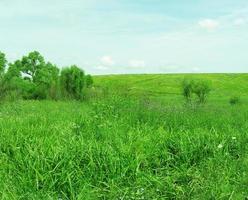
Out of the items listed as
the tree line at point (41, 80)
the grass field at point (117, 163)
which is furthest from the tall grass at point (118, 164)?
the tree line at point (41, 80)

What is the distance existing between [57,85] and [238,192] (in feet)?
80.6

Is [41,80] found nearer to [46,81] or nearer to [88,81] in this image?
[46,81]

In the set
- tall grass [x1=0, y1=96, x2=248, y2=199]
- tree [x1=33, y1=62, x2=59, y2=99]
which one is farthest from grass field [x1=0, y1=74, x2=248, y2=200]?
tree [x1=33, y1=62, x2=59, y2=99]

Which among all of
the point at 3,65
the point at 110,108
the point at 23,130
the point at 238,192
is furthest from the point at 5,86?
the point at 238,192

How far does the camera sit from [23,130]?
23.7 feet

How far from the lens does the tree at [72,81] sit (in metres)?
27.9

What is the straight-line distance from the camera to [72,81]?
28062 mm

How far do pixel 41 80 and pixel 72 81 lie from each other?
15.3ft

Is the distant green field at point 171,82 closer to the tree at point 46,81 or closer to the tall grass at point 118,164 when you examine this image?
the tree at point 46,81

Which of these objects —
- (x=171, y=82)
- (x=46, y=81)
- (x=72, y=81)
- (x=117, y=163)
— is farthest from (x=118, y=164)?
(x=171, y=82)

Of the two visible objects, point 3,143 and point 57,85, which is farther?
point 57,85

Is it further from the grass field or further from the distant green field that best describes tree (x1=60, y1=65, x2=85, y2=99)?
the distant green field

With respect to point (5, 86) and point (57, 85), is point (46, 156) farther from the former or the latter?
point (57, 85)

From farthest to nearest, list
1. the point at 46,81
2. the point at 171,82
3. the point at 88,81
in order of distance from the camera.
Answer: the point at 171,82 → the point at 46,81 → the point at 88,81
